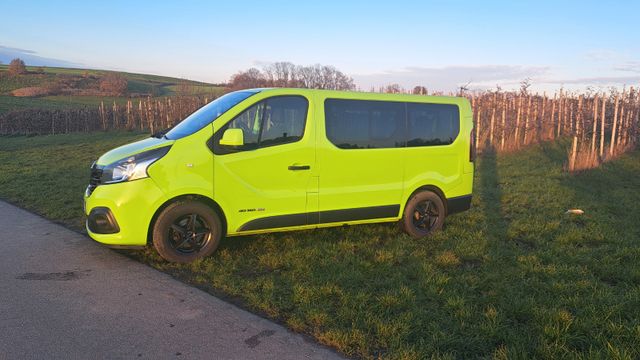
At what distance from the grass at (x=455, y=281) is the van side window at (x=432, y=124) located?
1330mm

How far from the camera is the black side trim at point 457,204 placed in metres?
6.58

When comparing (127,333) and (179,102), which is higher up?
(179,102)

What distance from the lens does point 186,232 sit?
16.5 feet

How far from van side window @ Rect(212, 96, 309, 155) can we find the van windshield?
0.23 metres

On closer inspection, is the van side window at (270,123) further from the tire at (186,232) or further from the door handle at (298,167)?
the tire at (186,232)

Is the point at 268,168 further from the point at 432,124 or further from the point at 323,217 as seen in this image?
the point at 432,124

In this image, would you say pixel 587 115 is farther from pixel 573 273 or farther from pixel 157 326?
pixel 157 326

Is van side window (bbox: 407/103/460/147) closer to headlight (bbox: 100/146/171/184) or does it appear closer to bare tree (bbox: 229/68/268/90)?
headlight (bbox: 100/146/171/184)

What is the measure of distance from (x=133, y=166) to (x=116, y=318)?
169 cm

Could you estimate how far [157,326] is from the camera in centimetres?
355

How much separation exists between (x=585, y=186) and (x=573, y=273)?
21.6ft

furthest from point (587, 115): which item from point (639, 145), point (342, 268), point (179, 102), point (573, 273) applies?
point (179, 102)

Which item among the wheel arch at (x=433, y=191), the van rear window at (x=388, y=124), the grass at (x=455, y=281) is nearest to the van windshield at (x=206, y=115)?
the van rear window at (x=388, y=124)

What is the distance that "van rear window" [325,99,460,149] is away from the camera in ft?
18.4
